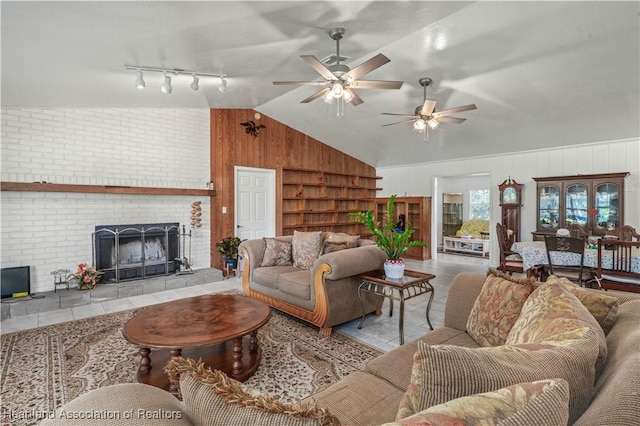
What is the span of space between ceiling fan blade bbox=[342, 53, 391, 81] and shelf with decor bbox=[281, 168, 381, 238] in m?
3.93

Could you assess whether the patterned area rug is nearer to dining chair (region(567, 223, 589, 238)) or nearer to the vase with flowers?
the vase with flowers

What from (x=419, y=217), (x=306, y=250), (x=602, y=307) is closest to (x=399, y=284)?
(x=306, y=250)

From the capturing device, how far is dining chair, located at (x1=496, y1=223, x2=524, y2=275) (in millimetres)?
4494

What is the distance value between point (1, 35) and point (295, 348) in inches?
131

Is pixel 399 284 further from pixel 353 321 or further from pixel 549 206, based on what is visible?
pixel 549 206

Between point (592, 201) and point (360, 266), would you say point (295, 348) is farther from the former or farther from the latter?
point (592, 201)

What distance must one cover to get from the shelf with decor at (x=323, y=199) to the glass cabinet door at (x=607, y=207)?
4.62m

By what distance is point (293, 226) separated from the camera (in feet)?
22.7

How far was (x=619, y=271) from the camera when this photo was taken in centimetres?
343

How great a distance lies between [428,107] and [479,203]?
6450mm

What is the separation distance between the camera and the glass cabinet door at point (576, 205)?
5188 mm

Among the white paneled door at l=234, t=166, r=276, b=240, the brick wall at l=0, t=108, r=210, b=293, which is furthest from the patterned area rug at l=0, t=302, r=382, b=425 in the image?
the white paneled door at l=234, t=166, r=276, b=240

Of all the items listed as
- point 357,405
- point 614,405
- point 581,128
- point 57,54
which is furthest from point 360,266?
point 581,128

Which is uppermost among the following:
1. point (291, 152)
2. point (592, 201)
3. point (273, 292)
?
point (291, 152)
